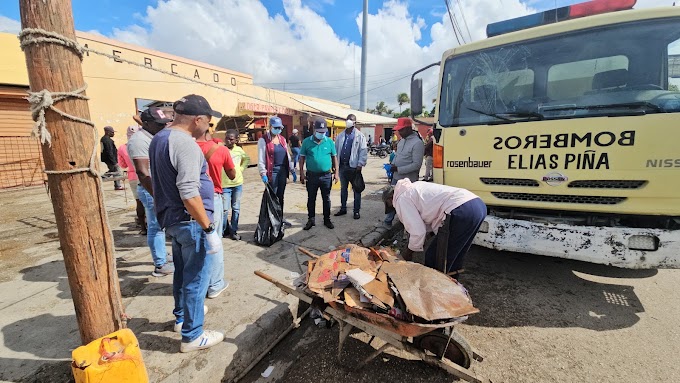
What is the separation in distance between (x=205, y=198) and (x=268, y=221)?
6.95 feet

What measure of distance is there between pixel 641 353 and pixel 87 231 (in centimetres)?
399

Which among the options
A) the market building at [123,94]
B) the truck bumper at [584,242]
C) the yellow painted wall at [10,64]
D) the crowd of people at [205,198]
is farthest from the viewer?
the market building at [123,94]

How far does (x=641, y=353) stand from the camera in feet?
7.88

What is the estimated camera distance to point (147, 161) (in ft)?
9.99

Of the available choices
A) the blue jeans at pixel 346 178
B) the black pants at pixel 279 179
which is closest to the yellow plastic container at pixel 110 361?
the black pants at pixel 279 179

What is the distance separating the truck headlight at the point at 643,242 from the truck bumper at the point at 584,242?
0.02m

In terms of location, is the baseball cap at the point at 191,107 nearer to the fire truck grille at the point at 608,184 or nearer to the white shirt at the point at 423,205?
the white shirt at the point at 423,205

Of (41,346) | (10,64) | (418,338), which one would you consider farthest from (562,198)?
(10,64)

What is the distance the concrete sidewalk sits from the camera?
2.18 m

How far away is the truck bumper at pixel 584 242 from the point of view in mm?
2592

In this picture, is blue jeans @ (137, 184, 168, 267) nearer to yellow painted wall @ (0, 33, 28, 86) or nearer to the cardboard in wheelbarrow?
the cardboard in wheelbarrow

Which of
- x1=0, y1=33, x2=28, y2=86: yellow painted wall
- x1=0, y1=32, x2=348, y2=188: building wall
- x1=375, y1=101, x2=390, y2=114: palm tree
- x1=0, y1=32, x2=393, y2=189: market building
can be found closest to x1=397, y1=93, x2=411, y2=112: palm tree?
x1=375, y1=101, x2=390, y2=114: palm tree

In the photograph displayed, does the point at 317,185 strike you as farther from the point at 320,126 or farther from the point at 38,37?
the point at 38,37

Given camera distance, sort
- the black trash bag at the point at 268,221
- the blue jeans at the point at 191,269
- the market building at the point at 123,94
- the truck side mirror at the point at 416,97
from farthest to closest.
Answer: the market building at the point at 123,94, the black trash bag at the point at 268,221, the truck side mirror at the point at 416,97, the blue jeans at the point at 191,269
